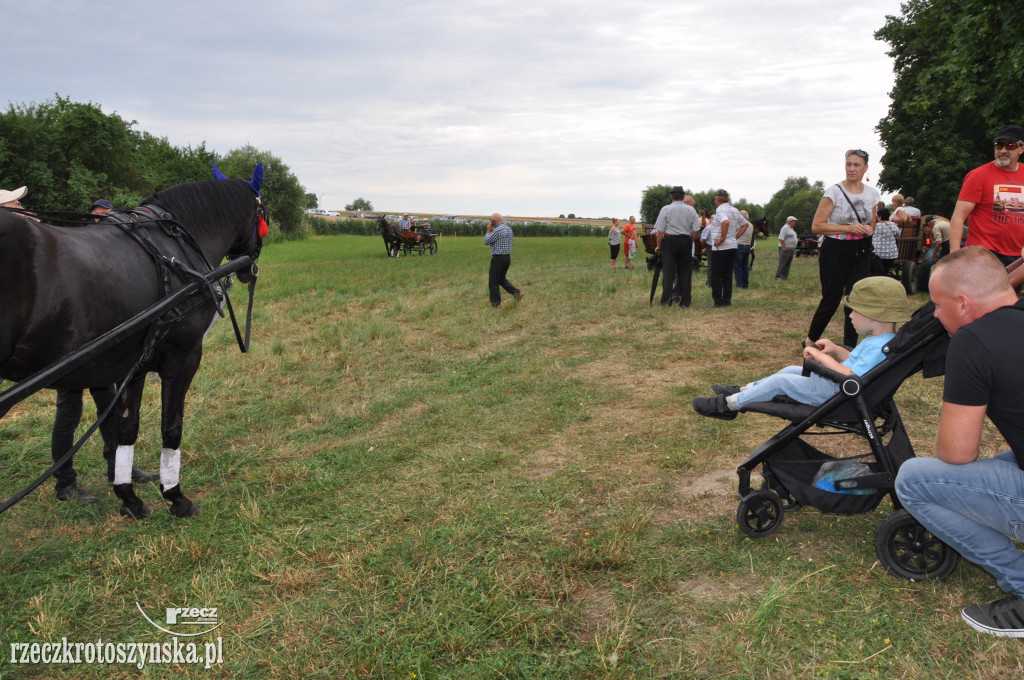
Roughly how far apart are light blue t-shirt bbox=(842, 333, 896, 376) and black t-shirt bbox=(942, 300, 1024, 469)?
2.49ft

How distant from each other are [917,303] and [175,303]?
12303 mm

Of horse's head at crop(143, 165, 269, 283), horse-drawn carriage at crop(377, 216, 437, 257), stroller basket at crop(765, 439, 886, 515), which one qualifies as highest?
horse-drawn carriage at crop(377, 216, 437, 257)

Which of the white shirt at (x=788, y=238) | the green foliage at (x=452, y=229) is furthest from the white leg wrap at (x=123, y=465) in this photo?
the green foliage at (x=452, y=229)

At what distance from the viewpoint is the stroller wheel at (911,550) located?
302 centimetres

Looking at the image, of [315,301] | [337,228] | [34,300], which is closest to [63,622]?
[34,300]

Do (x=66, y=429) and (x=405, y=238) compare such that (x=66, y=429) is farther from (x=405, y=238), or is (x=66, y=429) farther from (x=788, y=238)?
(x=405, y=238)

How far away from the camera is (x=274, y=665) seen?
8.70 feet

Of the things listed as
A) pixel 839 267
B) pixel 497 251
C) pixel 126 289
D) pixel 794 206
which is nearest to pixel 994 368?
pixel 839 267

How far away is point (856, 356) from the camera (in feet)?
11.4

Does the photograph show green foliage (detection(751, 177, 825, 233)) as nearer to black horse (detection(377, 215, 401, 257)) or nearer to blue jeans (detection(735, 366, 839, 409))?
black horse (detection(377, 215, 401, 257))

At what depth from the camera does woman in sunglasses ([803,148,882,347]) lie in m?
6.24

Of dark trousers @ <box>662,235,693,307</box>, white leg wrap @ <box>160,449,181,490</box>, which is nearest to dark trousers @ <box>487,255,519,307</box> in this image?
dark trousers @ <box>662,235,693,307</box>

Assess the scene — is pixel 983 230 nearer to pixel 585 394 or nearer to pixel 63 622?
pixel 585 394

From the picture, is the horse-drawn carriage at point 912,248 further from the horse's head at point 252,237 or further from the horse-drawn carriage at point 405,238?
the horse-drawn carriage at point 405,238
